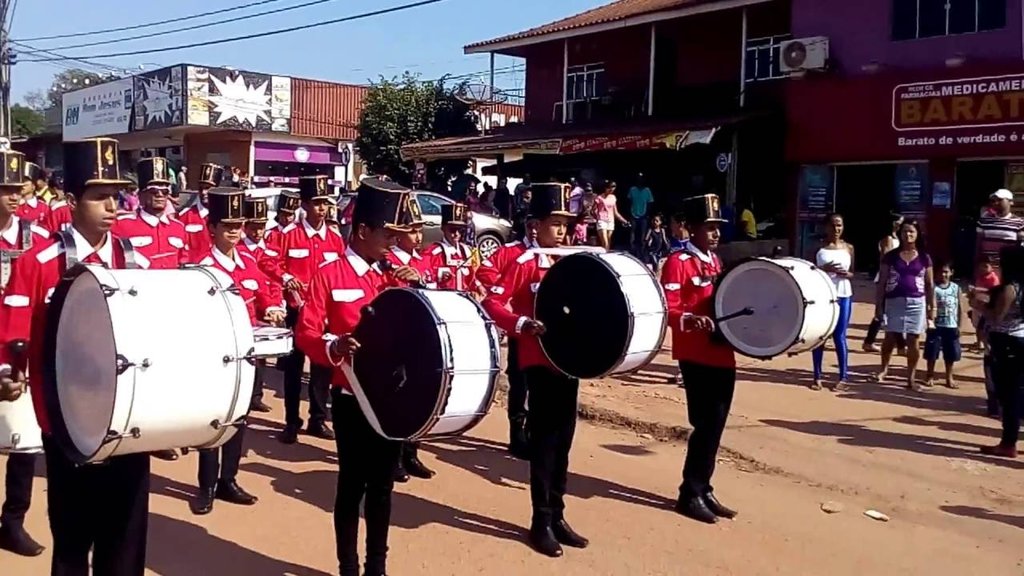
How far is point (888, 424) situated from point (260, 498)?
5278 millimetres

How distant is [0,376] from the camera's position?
390 centimetres

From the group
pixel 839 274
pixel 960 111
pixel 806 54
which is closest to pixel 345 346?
pixel 839 274

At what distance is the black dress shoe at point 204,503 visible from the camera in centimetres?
614

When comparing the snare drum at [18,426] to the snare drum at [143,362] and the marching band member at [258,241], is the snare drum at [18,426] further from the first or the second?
the marching band member at [258,241]

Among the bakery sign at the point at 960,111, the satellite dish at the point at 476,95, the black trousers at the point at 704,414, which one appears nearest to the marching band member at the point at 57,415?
the black trousers at the point at 704,414

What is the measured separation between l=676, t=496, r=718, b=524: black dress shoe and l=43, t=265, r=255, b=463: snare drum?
3.28 m

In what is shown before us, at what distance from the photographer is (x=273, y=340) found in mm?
5637

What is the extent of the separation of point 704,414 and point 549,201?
1559mm

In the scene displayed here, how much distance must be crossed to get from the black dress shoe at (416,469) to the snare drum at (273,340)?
1.56m

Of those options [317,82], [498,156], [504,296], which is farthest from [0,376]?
[317,82]

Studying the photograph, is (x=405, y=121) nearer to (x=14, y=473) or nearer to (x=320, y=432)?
(x=320, y=432)

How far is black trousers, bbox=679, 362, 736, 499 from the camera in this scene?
6.18 meters

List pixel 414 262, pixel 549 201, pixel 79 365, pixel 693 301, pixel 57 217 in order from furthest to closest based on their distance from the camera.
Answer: pixel 57 217
pixel 414 262
pixel 693 301
pixel 549 201
pixel 79 365

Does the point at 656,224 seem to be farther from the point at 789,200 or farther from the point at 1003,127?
the point at 1003,127
